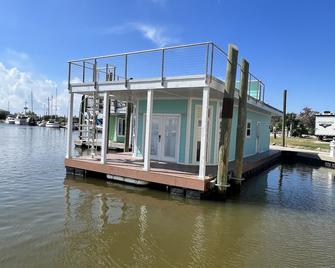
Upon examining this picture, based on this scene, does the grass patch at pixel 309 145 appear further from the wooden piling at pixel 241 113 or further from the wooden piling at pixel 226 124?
the wooden piling at pixel 226 124

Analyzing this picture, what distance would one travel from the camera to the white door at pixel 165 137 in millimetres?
13148

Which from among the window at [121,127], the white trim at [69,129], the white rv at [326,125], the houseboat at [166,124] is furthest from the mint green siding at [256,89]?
the white rv at [326,125]

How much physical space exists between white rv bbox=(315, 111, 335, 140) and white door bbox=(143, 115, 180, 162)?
36668mm

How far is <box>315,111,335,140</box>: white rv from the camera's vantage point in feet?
139

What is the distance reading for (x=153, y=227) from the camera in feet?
23.2

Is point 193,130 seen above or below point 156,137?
above

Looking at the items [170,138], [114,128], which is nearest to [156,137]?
[170,138]

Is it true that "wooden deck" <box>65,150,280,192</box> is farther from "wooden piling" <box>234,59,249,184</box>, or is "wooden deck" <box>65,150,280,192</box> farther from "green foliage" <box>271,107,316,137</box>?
"green foliage" <box>271,107,316,137</box>

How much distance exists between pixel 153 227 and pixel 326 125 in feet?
140

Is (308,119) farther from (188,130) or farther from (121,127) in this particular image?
(188,130)

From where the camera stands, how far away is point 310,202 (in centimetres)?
1026

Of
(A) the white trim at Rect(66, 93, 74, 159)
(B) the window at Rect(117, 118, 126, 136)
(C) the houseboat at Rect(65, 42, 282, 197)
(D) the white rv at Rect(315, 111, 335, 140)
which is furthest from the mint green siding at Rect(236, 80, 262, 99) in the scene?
(D) the white rv at Rect(315, 111, 335, 140)

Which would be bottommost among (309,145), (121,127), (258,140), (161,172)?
(161,172)

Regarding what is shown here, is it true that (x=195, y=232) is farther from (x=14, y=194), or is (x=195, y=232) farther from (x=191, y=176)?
(x=14, y=194)
